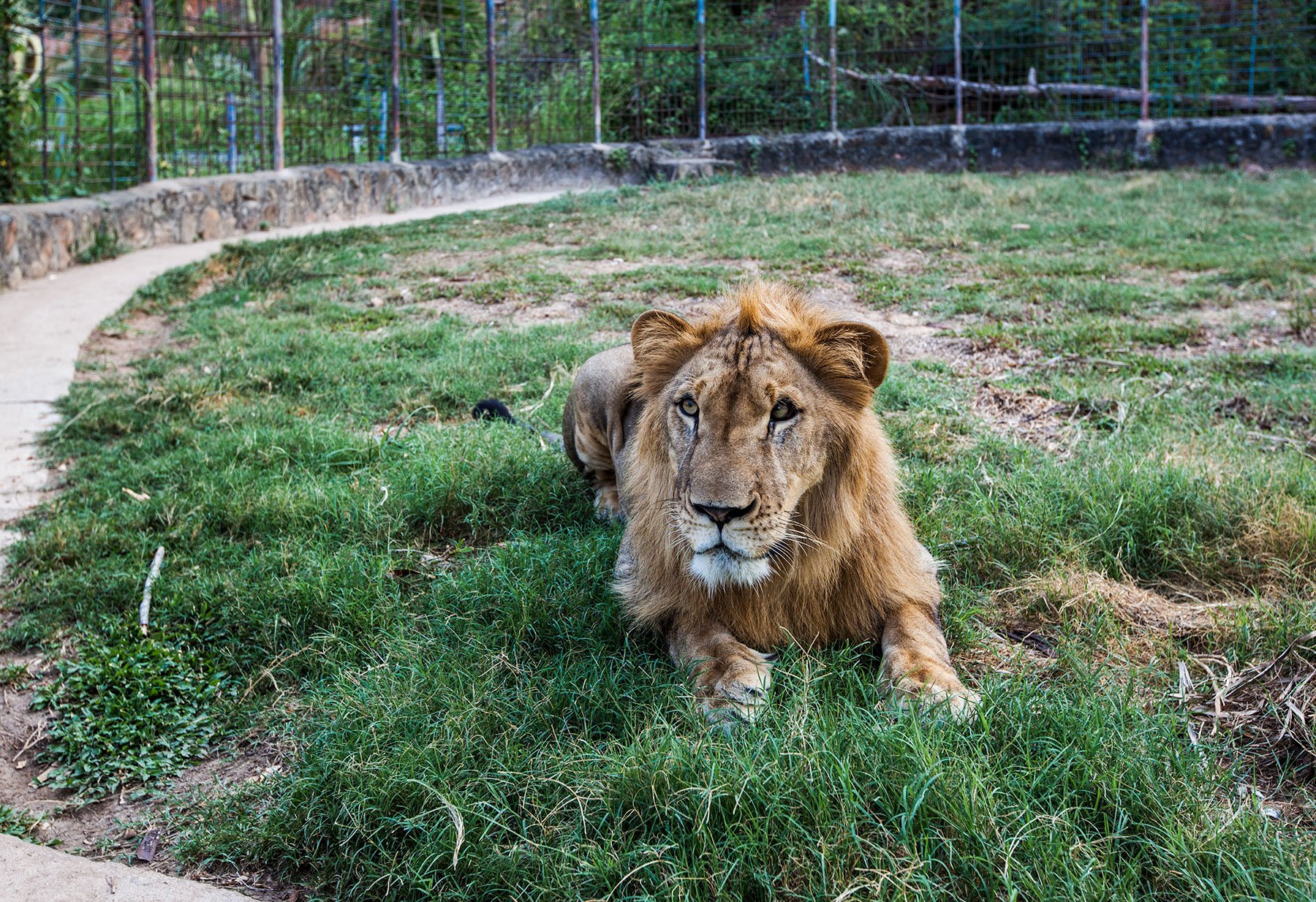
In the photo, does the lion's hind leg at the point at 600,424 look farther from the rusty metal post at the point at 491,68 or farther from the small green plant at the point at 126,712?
the rusty metal post at the point at 491,68

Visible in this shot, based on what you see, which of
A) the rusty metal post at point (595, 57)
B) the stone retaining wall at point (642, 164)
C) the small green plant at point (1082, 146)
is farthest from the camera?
the rusty metal post at point (595, 57)

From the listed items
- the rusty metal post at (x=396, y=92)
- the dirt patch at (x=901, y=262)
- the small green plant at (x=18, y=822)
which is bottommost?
the small green plant at (x=18, y=822)

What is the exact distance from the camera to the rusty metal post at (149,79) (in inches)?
421

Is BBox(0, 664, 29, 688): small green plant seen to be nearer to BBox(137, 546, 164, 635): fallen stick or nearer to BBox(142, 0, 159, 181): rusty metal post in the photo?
BBox(137, 546, 164, 635): fallen stick

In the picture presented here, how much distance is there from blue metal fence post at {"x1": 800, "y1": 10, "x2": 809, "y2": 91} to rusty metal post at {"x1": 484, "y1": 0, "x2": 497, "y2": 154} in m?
4.98

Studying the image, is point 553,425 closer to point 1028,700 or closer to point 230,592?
point 230,592

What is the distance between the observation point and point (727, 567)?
2793 millimetres

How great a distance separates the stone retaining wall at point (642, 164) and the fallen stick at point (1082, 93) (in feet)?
3.27

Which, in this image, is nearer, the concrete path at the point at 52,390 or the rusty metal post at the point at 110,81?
the concrete path at the point at 52,390

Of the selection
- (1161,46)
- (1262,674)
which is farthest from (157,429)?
(1161,46)

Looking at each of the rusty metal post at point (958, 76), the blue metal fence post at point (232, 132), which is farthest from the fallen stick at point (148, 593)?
A: the rusty metal post at point (958, 76)

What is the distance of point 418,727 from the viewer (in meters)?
2.89

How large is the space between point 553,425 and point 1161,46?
51.9 feet


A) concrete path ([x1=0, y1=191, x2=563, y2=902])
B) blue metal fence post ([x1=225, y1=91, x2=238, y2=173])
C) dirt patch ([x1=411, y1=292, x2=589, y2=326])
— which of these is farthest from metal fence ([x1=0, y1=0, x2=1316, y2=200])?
dirt patch ([x1=411, y1=292, x2=589, y2=326])
